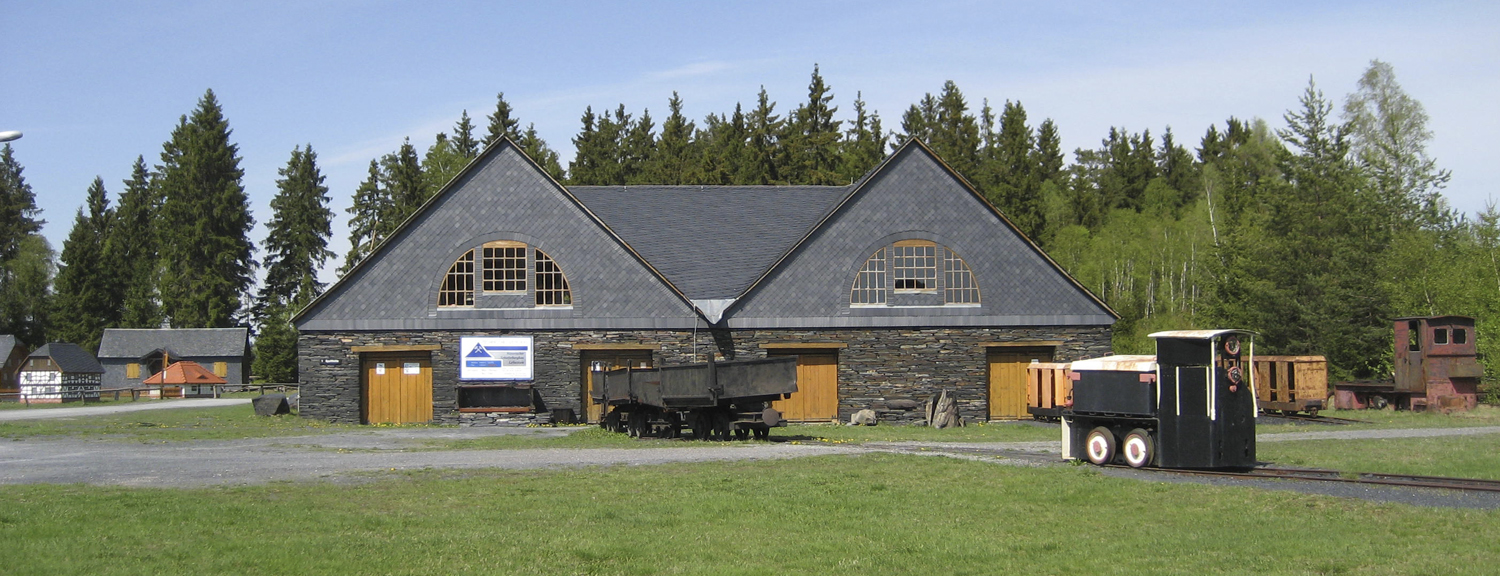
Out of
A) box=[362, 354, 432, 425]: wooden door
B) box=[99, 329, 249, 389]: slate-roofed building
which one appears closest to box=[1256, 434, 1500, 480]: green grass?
box=[362, 354, 432, 425]: wooden door

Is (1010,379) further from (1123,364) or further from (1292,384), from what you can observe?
(1123,364)

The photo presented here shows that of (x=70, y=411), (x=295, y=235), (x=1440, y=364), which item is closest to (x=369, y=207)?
(x=295, y=235)

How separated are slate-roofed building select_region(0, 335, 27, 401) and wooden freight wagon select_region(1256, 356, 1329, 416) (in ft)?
242

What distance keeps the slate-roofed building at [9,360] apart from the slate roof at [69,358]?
294 inches

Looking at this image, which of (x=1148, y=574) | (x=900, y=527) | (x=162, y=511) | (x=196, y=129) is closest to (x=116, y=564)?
(x=162, y=511)

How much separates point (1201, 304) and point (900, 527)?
50.5m

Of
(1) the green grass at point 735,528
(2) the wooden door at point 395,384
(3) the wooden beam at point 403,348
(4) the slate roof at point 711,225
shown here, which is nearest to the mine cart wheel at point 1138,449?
(1) the green grass at point 735,528

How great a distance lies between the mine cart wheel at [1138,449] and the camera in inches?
733

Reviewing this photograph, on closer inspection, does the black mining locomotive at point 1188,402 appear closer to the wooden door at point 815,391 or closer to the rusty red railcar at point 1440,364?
the wooden door at point 815,391

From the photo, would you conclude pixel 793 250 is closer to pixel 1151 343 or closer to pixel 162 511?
pixel 162 511

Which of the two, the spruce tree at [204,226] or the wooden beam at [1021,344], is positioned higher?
the spruce tree at [204,226]

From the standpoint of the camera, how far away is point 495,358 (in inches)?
1362

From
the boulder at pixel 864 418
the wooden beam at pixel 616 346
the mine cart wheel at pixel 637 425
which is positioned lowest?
the boulder at pixel 864 418

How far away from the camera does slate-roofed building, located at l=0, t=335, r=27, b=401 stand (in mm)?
78625
